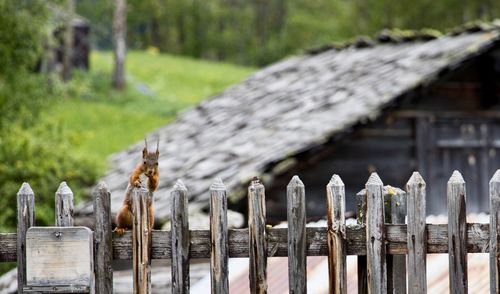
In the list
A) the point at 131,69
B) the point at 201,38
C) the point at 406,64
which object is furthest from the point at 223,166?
the point at 201,38

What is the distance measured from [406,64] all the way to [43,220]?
5.09 meters

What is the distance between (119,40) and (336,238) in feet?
106

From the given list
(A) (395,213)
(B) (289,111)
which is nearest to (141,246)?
(A) (395,213)

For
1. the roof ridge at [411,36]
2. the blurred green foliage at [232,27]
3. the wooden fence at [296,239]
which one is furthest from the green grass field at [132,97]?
the wooden fence at [296,239]

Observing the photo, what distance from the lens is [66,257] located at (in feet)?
15.0

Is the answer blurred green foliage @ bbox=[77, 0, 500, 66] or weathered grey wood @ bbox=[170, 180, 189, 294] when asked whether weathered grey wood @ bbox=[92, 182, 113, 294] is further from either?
blurred green foliage @ bbox=[77, 0, 500, 66]

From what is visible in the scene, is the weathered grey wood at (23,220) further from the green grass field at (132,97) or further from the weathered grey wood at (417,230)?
the green grass field at (132,97)

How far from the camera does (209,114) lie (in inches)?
613

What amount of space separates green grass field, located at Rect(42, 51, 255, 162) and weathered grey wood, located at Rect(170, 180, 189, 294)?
11186 millimetres

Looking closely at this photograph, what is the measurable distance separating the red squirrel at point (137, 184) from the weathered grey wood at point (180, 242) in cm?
13

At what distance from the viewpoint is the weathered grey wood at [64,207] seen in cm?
453

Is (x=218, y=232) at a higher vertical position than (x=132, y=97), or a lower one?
lower

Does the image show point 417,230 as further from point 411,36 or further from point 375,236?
point 411,36

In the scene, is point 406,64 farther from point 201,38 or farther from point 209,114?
point 201,38
